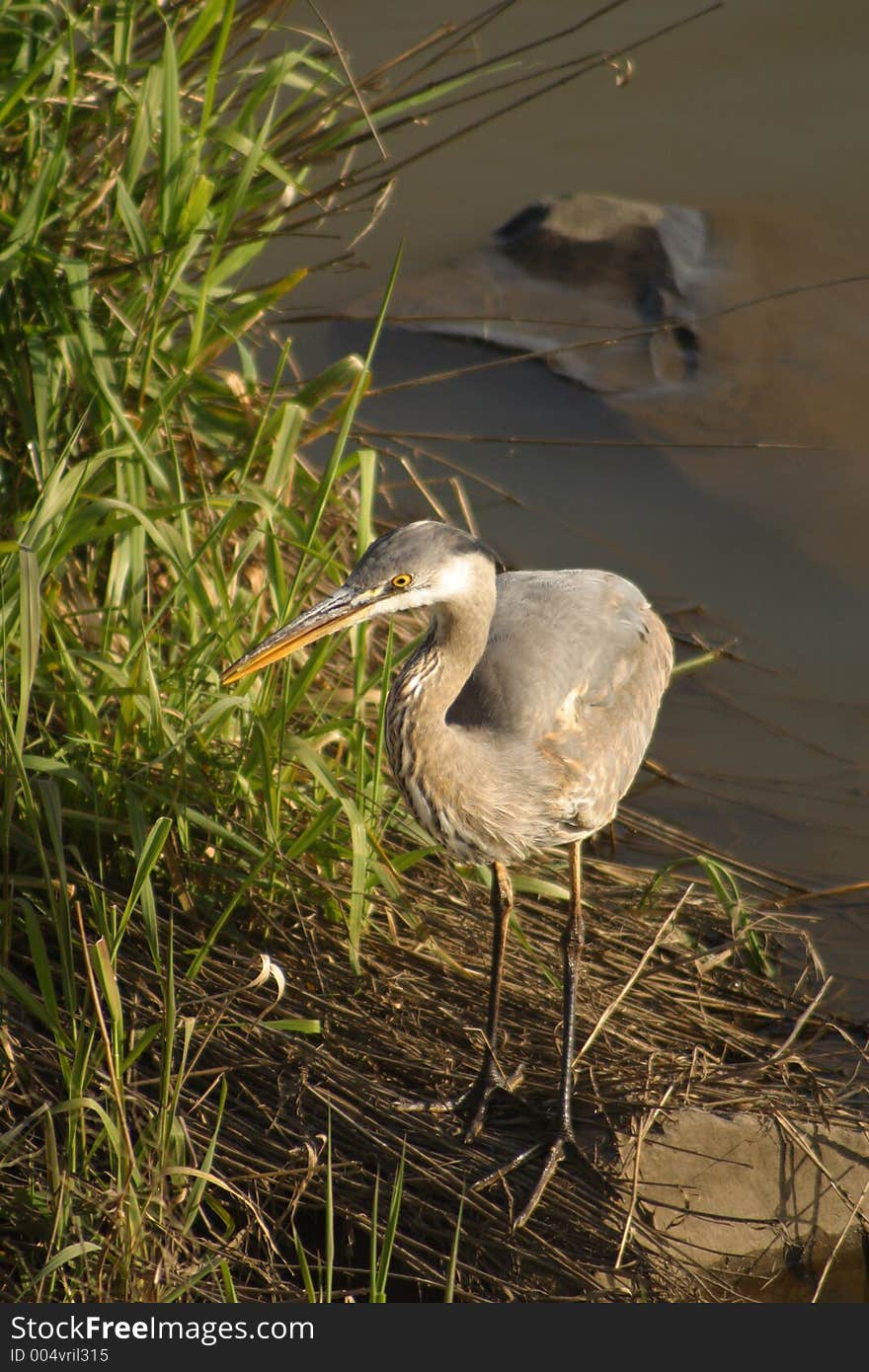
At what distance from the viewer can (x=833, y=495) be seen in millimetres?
5555

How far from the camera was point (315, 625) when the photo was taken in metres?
2.76

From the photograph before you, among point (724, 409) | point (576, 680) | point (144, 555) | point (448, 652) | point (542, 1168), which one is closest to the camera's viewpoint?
point (448, 652)

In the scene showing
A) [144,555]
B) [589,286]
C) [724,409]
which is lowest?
[724,409]

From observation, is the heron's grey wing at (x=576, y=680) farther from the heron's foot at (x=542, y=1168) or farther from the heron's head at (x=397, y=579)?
the heron's foot at (x=542, y=1168)

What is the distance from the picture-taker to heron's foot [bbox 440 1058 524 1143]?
10.4 ft

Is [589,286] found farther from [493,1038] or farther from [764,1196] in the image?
[764,1196]

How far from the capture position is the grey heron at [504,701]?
2.77 m

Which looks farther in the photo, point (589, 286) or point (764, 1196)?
point (589, 286)

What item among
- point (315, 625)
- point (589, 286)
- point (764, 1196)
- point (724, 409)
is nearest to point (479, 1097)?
point (764, 1196)

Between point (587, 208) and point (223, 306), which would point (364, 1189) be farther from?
point (587, 208)

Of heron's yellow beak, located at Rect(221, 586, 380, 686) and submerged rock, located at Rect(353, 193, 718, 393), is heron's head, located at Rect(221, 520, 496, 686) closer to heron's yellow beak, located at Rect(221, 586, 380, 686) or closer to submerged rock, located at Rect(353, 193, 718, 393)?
heron's yellow beak, located at Rect(221, 586, 380, 686)

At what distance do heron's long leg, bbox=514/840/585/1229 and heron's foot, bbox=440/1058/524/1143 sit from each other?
152mm

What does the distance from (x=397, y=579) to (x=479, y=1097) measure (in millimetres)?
1170

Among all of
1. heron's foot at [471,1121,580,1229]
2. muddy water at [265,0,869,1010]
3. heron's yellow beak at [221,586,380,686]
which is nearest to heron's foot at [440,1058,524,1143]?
heron's foot at [471,1121,580,1229]
